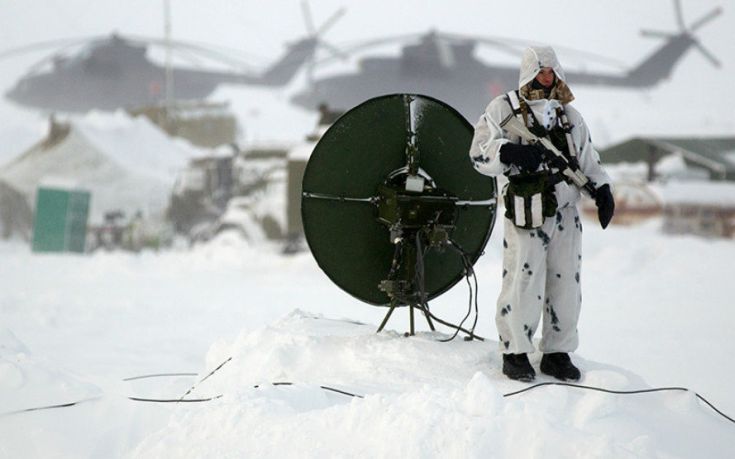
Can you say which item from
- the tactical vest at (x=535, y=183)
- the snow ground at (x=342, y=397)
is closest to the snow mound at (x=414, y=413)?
the snow ground at (x=342, y=397)

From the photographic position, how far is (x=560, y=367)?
2.71 meters

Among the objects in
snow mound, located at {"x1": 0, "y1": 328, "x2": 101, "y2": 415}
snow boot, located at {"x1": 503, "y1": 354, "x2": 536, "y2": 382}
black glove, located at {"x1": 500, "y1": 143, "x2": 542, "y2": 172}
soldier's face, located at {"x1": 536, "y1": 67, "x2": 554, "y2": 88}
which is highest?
soldier's face, located at {"x1": 536, "y1": 67, "x2": 554, "y2": 88}

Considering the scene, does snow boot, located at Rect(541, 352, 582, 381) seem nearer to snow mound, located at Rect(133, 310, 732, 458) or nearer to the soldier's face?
snow mound, located at Rect(133, 310, 732, 458)

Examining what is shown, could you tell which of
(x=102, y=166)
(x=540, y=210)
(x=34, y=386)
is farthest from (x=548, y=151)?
(x=102, y=166)

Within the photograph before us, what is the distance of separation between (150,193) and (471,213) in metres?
9.74

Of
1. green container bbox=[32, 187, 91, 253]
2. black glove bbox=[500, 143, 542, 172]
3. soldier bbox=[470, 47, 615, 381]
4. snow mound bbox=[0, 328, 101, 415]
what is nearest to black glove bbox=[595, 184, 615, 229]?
soldier bbox=[470, 47, 615, 381]

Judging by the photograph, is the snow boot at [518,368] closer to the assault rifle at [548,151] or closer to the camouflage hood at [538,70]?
the assault rifle at [548,151]

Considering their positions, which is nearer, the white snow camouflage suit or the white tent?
the white snow camouflage suit

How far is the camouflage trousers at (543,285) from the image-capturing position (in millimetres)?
2656

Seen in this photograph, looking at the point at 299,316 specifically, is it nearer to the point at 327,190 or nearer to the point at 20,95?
the point at 327,190

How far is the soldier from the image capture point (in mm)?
2627

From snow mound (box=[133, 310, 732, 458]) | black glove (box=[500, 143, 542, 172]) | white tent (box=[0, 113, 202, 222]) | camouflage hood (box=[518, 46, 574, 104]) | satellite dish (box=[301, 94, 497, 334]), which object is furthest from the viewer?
white tent (box=[0, 113, 202, 222])

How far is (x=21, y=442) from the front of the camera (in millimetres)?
2594

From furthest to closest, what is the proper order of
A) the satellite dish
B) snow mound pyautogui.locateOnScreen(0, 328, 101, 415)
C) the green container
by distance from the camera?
the green container < the satellite dish < snow mound pyautogui.locateOnScreen(0, 328, 101, 415)
